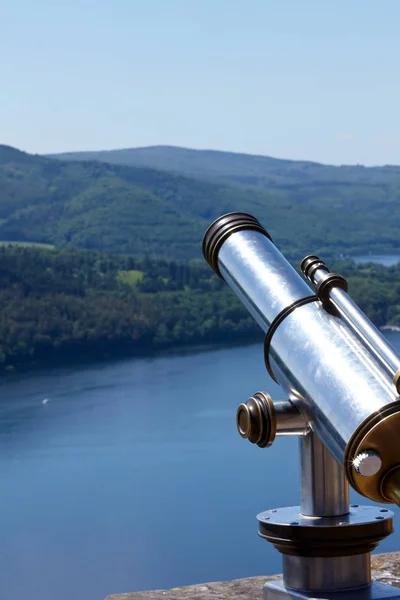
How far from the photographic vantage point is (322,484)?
1.18 meters

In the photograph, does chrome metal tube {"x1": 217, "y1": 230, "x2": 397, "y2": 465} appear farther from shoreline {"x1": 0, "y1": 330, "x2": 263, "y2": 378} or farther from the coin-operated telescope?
shoreline {"x1": 0, "y1": 330, "x2": 263, "y2": 378}

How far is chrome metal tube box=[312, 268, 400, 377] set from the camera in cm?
106

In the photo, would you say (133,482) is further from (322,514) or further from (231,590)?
(322,514)

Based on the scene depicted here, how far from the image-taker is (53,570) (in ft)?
58.8

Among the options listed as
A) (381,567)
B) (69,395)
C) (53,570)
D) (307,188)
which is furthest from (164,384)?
(307,188)

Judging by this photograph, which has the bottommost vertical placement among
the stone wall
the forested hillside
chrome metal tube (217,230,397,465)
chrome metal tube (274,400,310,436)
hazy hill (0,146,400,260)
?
the stone wall

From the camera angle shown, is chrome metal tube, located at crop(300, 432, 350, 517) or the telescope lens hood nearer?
chrome metal tube, located at crop(300, 432, 350, 517)

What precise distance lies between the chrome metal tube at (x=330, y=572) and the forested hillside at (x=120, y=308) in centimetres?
3586

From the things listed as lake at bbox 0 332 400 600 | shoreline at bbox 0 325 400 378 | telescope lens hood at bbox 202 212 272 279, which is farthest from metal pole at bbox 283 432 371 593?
shoreline at bbox 0 325 400 378

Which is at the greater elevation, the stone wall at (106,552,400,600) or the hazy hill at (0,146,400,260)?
the hazy hill at (0,146,400,260)

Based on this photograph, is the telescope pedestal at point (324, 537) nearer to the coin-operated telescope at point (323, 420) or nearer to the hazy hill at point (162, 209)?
the coin-operated telescope at point (323, 420)

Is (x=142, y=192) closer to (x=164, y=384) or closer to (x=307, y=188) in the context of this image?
(x=307, y=188)

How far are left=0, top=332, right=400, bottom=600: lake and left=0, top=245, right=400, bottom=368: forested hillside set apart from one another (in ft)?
18.1

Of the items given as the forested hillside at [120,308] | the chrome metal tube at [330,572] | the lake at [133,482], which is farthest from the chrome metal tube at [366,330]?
the forested hillside at [120,308]
